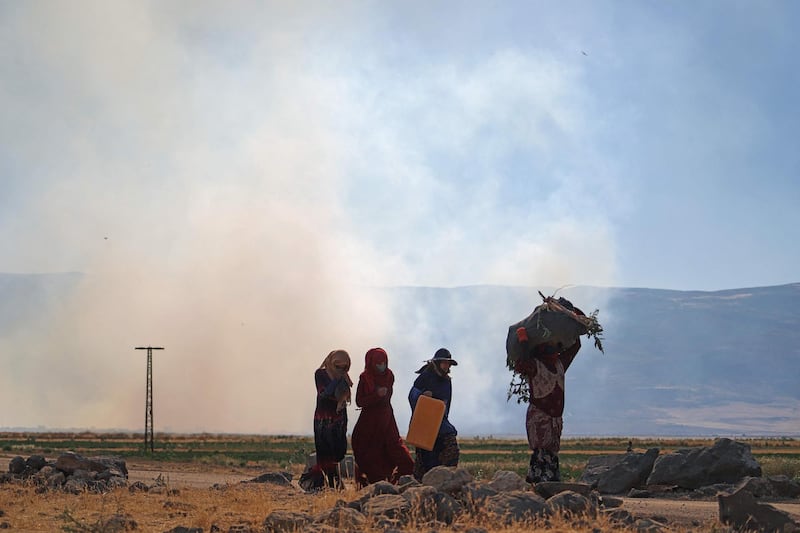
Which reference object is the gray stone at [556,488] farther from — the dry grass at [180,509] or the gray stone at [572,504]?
the dry grass at [180,509]

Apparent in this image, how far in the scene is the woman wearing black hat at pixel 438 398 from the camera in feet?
55.7

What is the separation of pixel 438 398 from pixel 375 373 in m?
1.22

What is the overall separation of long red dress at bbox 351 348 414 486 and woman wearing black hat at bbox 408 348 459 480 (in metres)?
0.32

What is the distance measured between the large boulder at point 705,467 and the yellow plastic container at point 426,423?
589 centimetres

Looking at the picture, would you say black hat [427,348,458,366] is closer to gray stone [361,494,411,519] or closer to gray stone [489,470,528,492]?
gray stone [489,470,528,492]

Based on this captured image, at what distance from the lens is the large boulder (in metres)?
19.5

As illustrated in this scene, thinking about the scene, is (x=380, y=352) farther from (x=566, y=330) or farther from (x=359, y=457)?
(x=566, y=330)

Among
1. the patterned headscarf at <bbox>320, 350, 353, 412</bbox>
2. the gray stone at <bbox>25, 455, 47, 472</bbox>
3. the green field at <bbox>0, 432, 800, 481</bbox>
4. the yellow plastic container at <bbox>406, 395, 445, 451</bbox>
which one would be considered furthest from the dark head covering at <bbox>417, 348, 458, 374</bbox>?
the green field at <bbox>0, 432, 800, 481</bbox>

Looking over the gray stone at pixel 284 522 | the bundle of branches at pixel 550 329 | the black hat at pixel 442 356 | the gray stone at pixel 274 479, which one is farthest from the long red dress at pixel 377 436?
the gray stone at pixel 274 479

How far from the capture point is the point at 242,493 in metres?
17.1

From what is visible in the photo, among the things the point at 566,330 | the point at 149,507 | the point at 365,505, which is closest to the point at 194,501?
the point at 149,507

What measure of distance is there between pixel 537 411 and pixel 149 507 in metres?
6.55

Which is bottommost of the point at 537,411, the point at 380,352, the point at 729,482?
the point at 729,482

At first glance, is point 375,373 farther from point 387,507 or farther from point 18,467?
point 18,467
